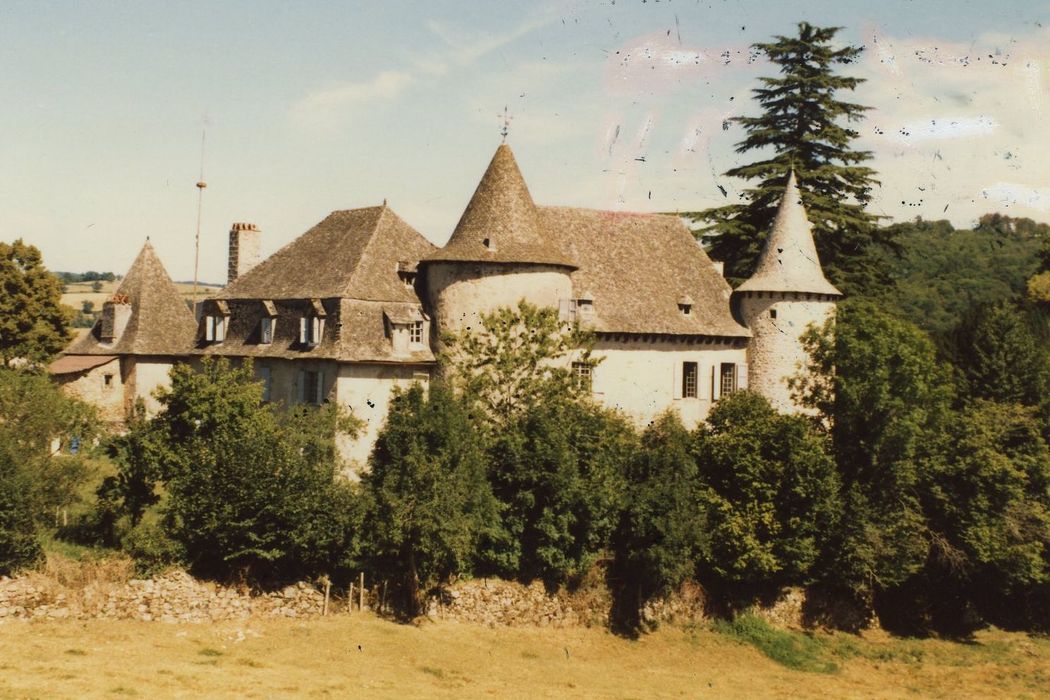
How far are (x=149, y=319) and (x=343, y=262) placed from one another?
Result: 12.3 meters

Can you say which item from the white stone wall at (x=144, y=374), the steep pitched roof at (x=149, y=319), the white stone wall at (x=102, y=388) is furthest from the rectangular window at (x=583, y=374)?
the white stone wall at (x=102, y=388)

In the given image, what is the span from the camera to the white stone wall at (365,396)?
37.2 m

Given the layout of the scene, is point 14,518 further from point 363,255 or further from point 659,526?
point 659,526

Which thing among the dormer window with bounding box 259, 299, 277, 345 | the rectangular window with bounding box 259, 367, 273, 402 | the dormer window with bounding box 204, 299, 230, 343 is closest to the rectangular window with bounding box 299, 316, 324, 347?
the dormer window with bounding box 259, 299, 277, 345

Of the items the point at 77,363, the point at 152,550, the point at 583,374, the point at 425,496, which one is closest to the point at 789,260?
the point at 583,374

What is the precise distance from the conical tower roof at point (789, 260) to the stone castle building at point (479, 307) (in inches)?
2.4

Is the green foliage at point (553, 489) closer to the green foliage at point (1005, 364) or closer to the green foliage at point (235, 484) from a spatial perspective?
the green foliage at point (235, 484)

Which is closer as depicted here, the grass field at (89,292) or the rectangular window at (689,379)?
the rectangular window at (689,379)

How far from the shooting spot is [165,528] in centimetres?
3234

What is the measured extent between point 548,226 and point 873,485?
1544 cm

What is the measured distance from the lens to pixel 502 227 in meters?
39.2

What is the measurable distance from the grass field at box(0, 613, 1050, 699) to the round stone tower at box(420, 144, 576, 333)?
11.1 m

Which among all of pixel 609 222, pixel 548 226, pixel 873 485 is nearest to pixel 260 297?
pixel 548 226

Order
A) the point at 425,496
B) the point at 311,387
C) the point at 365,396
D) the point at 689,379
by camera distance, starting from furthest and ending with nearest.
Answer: the point at 689,379
the point at 311,387
the point at 365,396
the point at 425,496
